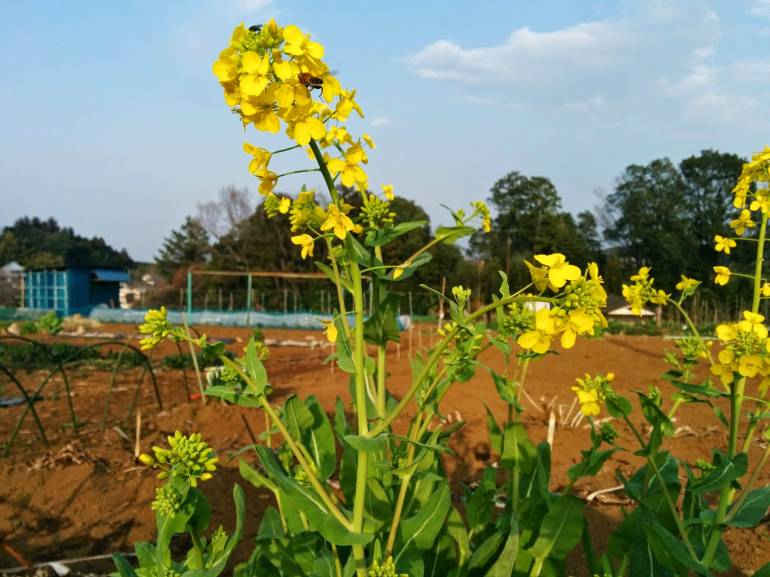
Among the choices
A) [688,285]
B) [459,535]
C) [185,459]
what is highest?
[688,285]

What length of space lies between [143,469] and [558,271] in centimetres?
345

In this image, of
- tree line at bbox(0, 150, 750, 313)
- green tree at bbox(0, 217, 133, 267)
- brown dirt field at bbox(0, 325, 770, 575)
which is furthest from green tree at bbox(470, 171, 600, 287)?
green tree at bbox(0, 217, 133, 267)

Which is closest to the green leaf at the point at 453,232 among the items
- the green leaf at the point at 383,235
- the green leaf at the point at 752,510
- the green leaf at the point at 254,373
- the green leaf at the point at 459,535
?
the green leaf at the point at 383,235

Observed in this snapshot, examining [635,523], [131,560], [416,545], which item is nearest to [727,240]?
[635,523]

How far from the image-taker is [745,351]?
1.62m

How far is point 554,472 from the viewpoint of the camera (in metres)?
4.10

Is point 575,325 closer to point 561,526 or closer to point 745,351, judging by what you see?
point 745,351

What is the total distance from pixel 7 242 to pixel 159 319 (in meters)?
63.4

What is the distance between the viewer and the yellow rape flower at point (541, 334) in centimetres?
113

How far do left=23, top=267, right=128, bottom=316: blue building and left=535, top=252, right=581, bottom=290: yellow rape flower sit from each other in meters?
33.0

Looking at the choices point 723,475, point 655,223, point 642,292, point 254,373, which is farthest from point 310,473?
point 655,223

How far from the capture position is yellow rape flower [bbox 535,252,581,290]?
3.53 feet

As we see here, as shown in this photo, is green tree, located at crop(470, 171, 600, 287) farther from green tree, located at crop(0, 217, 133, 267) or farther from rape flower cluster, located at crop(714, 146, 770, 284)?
green tree, located at crop(0, 217, 133, 267)

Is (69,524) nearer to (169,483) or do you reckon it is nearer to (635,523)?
(169,483)
